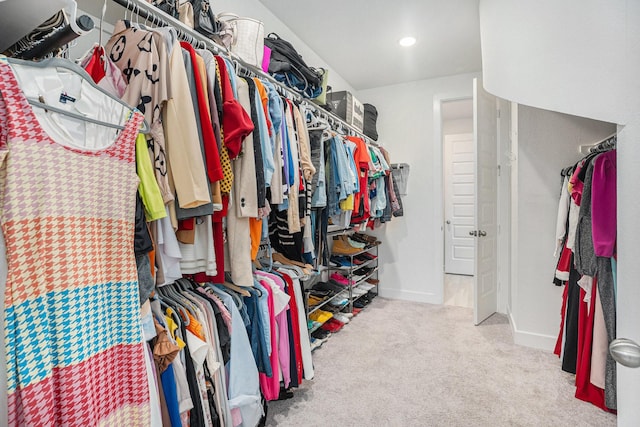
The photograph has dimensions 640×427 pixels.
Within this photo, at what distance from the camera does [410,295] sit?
3.71m

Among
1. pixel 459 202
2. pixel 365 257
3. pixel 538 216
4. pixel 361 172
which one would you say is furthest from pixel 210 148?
pixel 459 202

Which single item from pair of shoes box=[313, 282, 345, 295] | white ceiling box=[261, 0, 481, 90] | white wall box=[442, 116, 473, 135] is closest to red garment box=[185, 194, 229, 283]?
pair of shoes box=[313, 282, 345, 295]

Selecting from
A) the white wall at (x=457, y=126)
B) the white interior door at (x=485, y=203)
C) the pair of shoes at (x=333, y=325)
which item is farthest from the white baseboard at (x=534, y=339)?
the white wall at (x=457, y=126)

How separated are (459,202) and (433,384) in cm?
378

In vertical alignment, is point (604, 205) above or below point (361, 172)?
below

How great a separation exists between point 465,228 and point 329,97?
3425mm

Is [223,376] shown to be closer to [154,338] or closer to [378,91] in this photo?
[154,338]

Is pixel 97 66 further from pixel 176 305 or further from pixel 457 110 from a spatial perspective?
Answer: pixel 457 110

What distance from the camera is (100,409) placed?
0.80 m

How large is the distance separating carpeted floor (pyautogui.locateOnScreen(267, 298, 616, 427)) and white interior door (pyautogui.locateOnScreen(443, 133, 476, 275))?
7.81 ft

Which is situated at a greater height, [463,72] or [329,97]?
[463,72]

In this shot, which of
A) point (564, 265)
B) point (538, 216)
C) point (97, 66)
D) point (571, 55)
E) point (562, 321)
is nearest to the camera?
point (571, 55)

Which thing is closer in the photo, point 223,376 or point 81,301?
point 81,301

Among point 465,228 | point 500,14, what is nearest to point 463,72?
point 500,14
